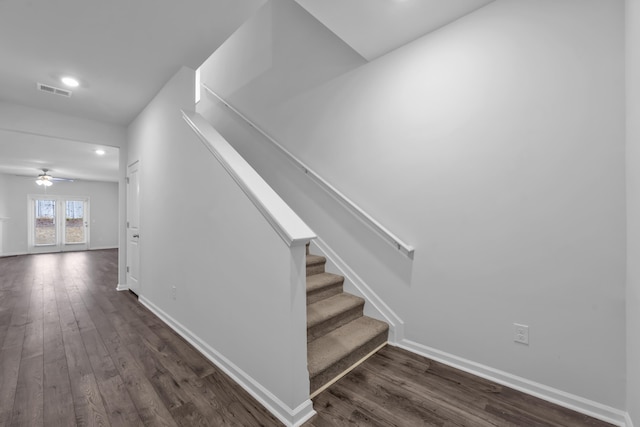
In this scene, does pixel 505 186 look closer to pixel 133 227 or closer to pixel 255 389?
pixel 255 389

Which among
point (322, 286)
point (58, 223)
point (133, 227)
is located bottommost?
point (322, 286)

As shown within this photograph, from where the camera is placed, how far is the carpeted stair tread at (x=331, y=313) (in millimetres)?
2018

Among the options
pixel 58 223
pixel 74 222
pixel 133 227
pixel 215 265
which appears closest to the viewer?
pixel 215 265

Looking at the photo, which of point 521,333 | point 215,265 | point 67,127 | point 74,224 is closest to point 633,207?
point 521,333

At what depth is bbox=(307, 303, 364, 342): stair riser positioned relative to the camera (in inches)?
79.0

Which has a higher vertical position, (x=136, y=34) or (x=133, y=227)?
(x=136, y=34)

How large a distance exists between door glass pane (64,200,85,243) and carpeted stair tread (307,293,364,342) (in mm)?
11402

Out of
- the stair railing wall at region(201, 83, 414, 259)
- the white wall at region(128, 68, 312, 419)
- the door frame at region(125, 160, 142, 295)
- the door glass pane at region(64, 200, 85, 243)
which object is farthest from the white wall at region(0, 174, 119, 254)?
the stair railing wall at region(201, 83, 414, 259)

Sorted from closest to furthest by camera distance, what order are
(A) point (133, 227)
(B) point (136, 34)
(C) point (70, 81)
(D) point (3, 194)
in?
(B) point (136, 34)
(C) point (70, 81)
(A) point (133, 227)
(D) point (3, 194)

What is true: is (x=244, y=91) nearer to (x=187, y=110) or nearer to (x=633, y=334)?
(x=187, y=110)

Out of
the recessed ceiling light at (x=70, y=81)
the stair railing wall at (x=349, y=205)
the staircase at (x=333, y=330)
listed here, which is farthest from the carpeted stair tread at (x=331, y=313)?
the recessed ceiling light at (x=70, y=81)

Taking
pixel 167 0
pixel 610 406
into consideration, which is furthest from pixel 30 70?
pixel 610 406

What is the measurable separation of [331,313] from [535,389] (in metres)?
1.34

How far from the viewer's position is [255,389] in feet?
5.39
